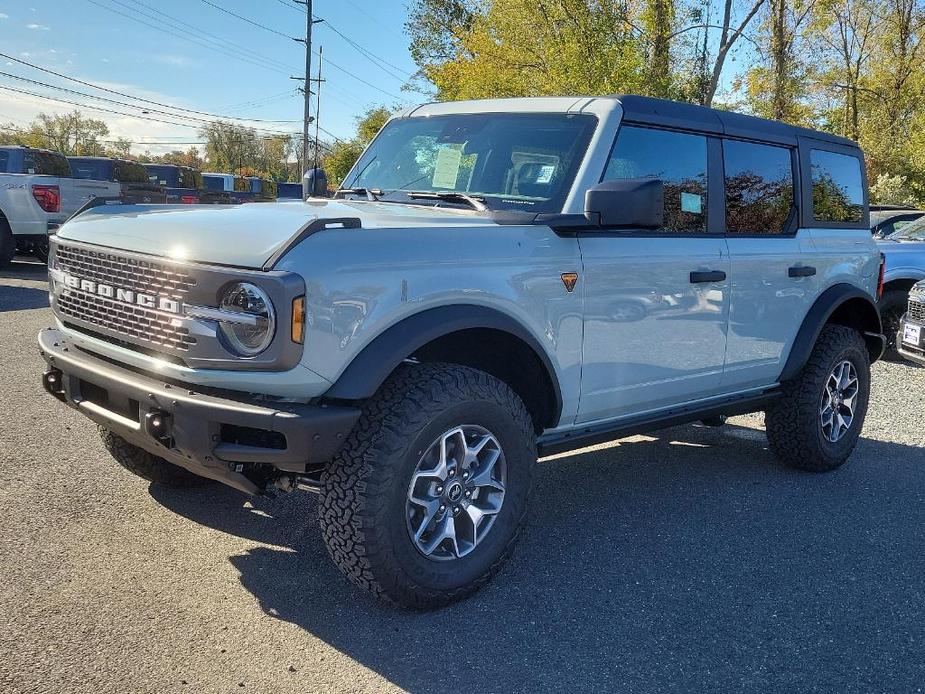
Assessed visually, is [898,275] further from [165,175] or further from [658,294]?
[165,175]

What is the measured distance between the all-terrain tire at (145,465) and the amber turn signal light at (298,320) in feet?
5.47

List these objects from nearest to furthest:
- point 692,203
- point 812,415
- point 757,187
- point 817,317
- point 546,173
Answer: point 546,173 → point 692,203 → point 757,187 → point 817,317 → point 812,415

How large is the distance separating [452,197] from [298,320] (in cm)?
138

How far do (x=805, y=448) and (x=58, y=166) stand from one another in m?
14.1

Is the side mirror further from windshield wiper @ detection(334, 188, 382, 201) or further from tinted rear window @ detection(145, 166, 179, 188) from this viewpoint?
tinted rear window @ detection(145, 166, 179, 188)

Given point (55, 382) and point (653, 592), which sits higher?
point (55, 382)

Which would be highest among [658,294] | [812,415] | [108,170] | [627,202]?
[108,170]

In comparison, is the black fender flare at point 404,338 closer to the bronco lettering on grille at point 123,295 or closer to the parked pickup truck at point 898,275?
the bronco lettering on grille at point 123,295

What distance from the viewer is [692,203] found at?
434 cm

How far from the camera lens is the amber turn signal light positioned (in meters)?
2.77

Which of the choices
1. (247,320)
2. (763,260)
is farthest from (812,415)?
(247,320)

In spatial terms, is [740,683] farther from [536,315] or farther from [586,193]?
[586,193]

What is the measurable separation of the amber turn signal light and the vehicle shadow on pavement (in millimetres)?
1087

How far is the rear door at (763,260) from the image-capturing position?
14.9 ft
